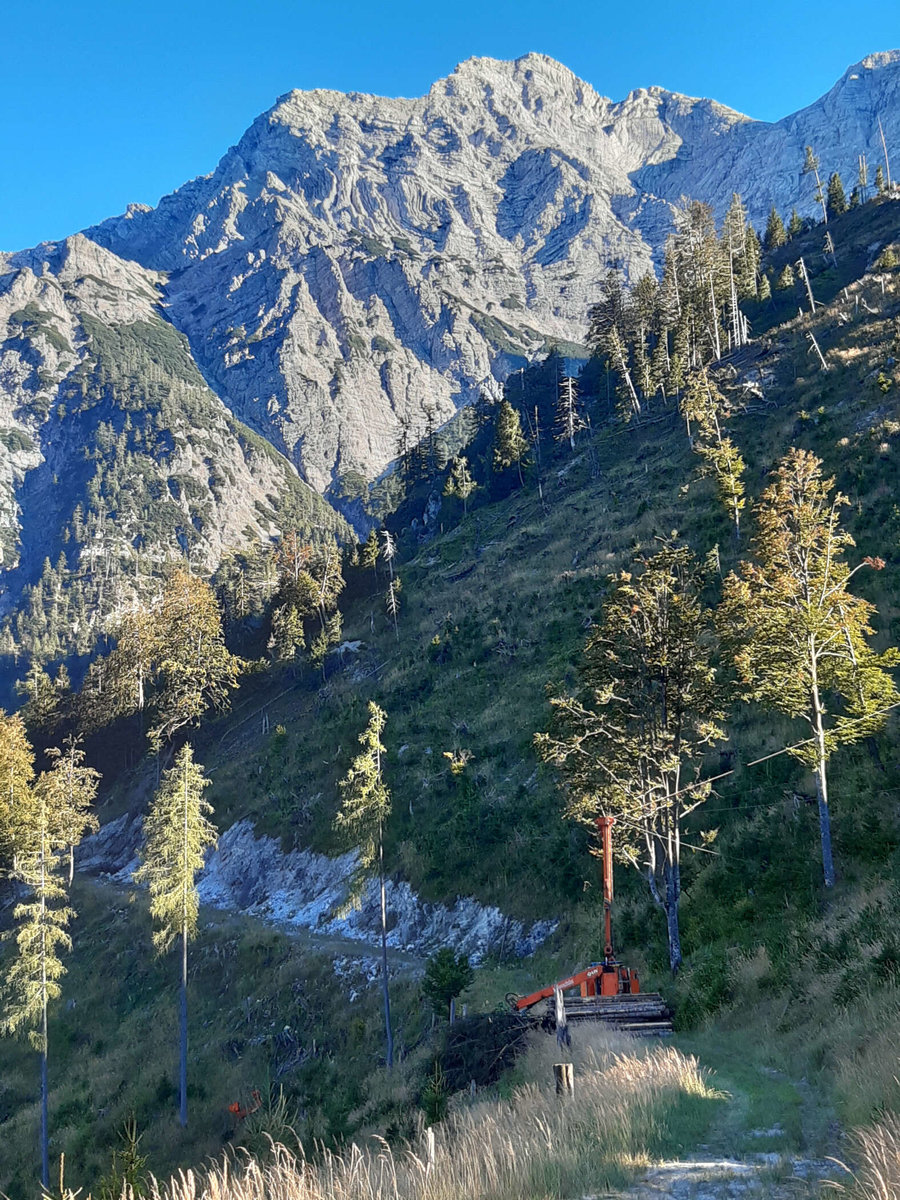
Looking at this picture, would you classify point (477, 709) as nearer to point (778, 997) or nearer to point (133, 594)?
point (778, 997)

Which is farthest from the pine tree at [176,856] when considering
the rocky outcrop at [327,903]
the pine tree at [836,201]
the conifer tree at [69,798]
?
the pine tree at [836,201]

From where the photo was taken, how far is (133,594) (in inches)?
6673

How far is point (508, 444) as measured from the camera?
279 feet

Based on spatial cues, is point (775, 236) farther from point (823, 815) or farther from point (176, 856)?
point (176, 856)

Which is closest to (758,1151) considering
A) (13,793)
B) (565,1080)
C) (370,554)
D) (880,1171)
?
(565,1080)

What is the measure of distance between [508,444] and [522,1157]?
8306 cm

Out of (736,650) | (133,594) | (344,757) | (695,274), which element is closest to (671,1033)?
(736,650)

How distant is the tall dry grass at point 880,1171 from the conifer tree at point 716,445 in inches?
1679

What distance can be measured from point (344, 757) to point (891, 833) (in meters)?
35.9

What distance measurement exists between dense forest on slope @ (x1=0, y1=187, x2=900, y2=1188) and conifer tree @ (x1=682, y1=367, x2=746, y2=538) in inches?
62.2

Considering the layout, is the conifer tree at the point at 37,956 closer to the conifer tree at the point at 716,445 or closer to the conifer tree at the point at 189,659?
the conifer tree at the point at 189,659

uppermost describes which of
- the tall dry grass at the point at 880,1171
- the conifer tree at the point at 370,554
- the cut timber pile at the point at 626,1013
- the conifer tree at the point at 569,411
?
the conifer tree at the point at 569,411

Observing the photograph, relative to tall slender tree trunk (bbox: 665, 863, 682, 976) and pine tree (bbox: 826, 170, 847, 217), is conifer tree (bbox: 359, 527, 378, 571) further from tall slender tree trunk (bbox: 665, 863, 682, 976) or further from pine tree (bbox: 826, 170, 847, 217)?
pine tree (bbox: 826, 170, 847, 217)

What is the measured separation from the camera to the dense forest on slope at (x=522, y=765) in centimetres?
1850
